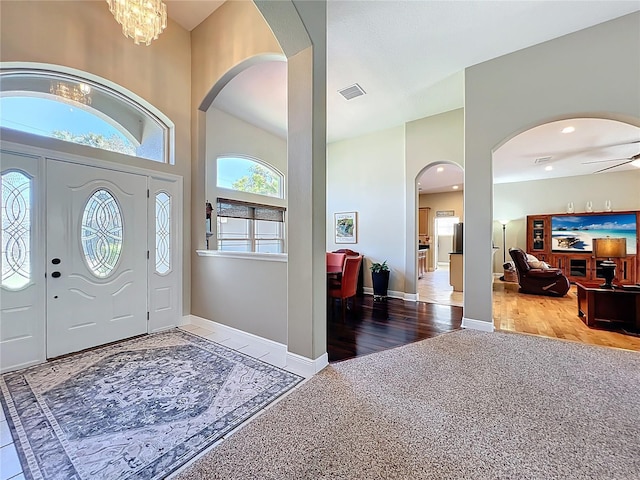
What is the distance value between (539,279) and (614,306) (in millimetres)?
2432

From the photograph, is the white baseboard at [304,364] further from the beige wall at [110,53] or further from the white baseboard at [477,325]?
the white baseboard at [477,325]

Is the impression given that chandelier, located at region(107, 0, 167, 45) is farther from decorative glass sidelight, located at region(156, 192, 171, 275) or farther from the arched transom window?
decorative glass sidelight, located at region(156, 192, 171, 275)

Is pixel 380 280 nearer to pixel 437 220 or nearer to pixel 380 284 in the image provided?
pixel 380 284

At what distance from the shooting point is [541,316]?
4441mm

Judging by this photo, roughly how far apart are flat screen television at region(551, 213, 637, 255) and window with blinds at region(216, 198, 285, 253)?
8221 millimetres

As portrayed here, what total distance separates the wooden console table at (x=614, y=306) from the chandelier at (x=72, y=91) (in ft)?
23.9

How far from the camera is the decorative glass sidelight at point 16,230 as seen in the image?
2.56 meters

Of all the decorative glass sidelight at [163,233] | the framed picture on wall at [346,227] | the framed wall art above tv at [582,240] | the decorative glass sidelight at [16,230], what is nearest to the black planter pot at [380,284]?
the framed picture on wall at [346,227]

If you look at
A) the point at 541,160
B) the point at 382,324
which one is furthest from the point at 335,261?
the point at 541,160

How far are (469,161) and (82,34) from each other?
197 inches

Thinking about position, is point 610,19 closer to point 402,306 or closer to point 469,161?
point 469,161

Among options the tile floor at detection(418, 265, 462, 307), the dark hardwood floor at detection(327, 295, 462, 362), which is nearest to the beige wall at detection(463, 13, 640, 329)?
the dark hardwood floor at detection(327, 295, 462, 362)

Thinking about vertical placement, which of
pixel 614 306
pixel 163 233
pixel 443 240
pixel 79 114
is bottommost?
pixel 614 306

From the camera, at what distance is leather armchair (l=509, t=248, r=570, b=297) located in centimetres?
600
